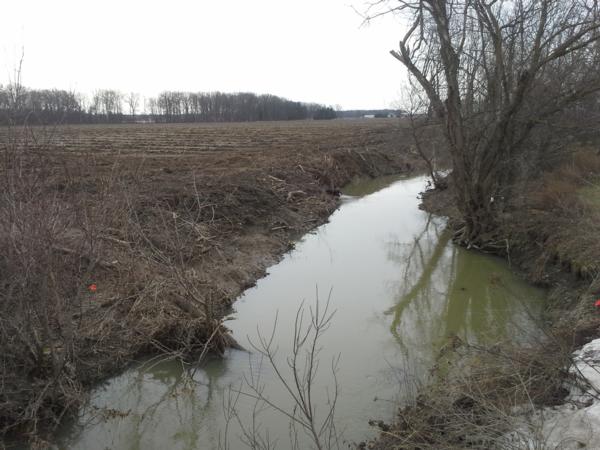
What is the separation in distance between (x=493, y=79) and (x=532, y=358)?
309 inches

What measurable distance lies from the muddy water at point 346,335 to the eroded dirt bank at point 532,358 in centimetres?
37

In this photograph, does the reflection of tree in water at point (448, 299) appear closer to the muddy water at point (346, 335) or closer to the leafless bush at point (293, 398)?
the muddy water at point (346, 335)

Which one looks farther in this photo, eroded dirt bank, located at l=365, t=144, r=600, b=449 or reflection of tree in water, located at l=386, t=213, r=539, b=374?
reflection of tree in water, located at l=386, t=213, r=539, b=374

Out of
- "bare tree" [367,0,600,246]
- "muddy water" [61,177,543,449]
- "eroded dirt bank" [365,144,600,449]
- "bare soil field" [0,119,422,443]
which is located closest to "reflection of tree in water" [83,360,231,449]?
"muddy water" [61,177,543,449]

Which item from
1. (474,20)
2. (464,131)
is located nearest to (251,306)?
(464,131)

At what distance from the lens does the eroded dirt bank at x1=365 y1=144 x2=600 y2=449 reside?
363 centimetres

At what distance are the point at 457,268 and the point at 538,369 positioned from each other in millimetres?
6120

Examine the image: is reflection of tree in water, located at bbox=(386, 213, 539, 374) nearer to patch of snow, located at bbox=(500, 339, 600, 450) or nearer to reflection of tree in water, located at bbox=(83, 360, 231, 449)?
patch of snow, located at bbox=(500, 339, 600, 450)

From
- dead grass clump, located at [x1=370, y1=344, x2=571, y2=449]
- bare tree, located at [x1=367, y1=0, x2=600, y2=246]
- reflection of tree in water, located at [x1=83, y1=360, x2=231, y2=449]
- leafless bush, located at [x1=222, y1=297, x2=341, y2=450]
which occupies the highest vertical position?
bare tree, located at [x1=367, y1=0, x2=600, y2=246]

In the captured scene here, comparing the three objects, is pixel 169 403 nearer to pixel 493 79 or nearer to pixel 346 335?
pixel 346 335

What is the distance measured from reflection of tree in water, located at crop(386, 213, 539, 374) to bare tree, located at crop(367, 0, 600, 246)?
1.08 m

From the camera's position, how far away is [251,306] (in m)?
8.08

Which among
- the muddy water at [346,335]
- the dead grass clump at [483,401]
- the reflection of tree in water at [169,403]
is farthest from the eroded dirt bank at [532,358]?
the reflection of tree in water at [169,403]

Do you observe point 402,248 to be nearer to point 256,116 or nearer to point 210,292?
point 210,292
